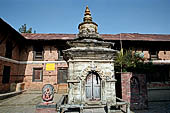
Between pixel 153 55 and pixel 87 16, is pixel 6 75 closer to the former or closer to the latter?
pixel 87 16

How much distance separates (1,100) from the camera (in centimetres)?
1069

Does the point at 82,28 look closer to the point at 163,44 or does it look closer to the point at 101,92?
the point at 101,92

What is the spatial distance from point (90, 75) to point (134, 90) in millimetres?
3781

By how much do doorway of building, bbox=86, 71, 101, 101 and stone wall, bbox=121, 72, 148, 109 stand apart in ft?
7.70

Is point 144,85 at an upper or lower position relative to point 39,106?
upper

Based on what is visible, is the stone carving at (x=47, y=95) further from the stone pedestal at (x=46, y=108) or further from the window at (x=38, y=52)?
the window at (x=38, y=52)

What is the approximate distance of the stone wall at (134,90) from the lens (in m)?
7.96

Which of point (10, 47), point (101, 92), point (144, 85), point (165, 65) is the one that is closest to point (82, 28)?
point (101, 92)

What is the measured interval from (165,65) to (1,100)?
1964 centimetres

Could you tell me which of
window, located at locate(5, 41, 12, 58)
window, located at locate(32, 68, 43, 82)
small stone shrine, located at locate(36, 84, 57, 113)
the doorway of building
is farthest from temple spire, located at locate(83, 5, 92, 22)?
window, located at locate(5, 41, 12, 58)

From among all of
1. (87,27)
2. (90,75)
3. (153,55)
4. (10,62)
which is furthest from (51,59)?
(153,55)

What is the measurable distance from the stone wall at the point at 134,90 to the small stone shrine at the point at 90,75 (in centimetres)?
183

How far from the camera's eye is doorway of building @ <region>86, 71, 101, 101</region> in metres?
Result: 6.66

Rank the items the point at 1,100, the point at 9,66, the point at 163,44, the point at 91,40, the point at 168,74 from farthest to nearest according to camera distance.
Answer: the point at 163,44 → the point at 168,74 → the point at 9,66 → the point at 1,100 → the point at 91,40
